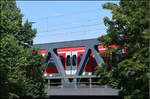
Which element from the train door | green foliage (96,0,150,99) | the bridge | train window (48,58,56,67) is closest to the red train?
the train door

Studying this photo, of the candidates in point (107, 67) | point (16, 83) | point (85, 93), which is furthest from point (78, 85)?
point (107, 67)

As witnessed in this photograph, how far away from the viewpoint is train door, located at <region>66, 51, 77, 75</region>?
33.6 metres

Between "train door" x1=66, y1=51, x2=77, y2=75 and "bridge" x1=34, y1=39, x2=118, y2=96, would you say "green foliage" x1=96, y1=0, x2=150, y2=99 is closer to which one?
"bridge" x1=34, y1=39, x2=118, y2=96

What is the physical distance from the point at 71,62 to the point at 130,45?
18.3 meters

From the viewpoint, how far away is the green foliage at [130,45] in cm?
1429

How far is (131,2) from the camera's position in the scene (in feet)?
53.4

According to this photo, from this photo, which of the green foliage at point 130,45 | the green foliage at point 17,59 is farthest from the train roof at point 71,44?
the green foliage at point 130,45

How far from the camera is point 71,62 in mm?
33531

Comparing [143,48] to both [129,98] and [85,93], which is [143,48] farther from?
[85,93]

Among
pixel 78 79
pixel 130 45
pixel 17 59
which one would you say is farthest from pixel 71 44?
pixel 130 45

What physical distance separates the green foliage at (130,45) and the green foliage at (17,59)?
9360 mm

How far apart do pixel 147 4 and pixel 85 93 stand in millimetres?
16958

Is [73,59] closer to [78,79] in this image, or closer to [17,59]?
[78,79]

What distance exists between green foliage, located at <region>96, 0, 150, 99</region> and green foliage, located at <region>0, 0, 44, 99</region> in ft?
30.7
